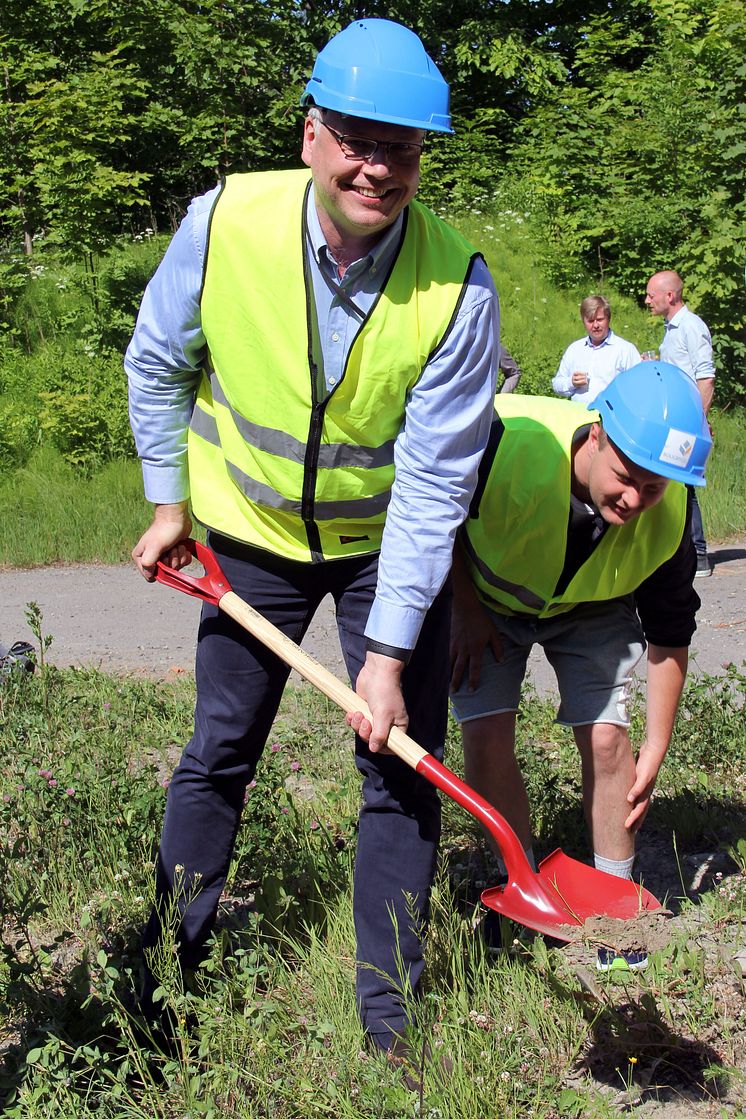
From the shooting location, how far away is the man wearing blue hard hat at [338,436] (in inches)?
91.2

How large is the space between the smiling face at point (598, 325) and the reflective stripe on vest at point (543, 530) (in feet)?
17.8

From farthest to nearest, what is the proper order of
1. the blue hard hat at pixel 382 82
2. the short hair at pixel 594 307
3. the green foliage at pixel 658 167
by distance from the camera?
the green foliage at pixel 658 167 < the short hair at pixel 594 307 < the blue hard hat at pixel 382 82

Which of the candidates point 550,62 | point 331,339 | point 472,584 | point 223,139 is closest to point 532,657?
point 472,584

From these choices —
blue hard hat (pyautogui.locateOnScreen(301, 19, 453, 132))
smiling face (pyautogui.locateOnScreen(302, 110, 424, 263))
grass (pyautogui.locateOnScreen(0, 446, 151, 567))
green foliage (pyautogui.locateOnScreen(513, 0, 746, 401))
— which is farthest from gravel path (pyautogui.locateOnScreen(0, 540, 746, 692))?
green foliage (pyautogui.locateOnScreen(513, 0, 746, 401))

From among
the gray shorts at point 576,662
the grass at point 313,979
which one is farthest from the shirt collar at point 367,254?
the grass at point 313,979

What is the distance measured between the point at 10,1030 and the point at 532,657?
4081 mm

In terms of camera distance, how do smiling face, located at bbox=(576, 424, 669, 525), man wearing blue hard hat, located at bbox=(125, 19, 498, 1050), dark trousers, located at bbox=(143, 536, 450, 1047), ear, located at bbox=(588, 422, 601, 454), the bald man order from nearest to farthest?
man wearing blue hard hat, located at bbox=(125, 19, 498, 1050) < dark trousers, located at bbox=(143, 536, 450, 1047) < smiling face, located at bbox=(576, 424, 669, 525) < ear, located at bbox=(588, 422, 601, 454) < the bald man

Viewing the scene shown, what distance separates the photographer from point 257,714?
265 cm

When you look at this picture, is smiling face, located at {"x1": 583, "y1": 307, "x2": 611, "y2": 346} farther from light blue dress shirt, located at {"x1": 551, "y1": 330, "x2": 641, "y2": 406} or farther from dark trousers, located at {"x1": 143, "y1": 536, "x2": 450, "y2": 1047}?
dark trousers, located at {"x1": 143, "y1": 536, "x2": 450, "y2": 1047}

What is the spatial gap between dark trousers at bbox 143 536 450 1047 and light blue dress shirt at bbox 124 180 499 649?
7.8 inches

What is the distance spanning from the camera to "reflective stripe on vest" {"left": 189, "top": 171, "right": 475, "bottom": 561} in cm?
236

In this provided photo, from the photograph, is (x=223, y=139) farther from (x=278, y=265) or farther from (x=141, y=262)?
(x=278, y=265)

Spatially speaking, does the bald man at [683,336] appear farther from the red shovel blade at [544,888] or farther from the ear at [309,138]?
the ear at [309,138]

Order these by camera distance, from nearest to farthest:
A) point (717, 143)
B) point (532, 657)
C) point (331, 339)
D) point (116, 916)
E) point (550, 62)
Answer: point (331, 339), point (116, 916), point (532, 657), point (717, 143), point (550, 62)
